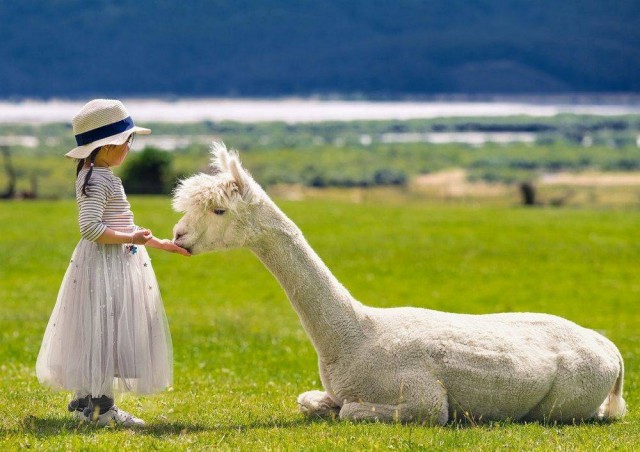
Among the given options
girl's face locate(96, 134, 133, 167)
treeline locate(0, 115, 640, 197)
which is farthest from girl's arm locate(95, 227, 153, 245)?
treeline locate(0, 115, 640, 197)

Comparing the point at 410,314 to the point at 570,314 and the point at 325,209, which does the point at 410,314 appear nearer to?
the point at 570,314

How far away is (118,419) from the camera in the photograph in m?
8.49

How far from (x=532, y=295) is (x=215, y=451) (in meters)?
26.4

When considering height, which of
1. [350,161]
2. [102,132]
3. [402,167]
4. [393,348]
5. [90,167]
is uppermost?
[102,132]

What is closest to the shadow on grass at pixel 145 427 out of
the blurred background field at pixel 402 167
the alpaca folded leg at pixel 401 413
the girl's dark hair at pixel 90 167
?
the alpaca folded leg at pixel 401 413

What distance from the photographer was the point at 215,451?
281 inches

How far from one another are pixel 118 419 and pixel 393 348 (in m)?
2.44

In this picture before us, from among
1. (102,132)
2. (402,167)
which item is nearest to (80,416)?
(102,132)

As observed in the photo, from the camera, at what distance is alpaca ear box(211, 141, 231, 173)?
8.64 m

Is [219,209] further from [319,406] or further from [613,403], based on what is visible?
[613,403]

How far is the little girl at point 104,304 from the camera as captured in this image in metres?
8.40

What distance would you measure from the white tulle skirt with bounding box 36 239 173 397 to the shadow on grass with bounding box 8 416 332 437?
311 mm

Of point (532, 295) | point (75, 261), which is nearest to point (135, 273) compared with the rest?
point (75, 261)

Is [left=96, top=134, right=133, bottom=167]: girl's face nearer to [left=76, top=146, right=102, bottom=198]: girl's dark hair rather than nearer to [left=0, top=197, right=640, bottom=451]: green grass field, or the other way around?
[left=76, top=146, right=102, bottom=198]: girl's dark hair
